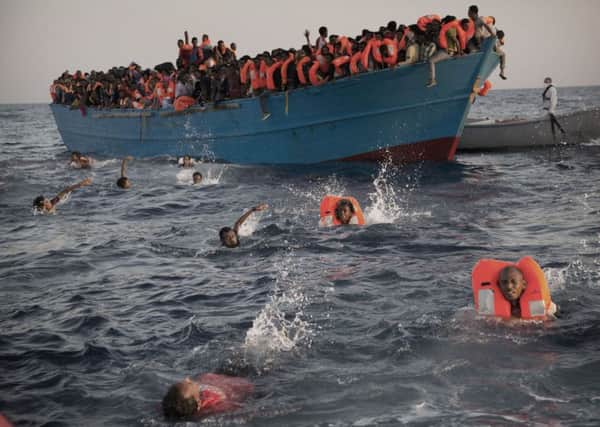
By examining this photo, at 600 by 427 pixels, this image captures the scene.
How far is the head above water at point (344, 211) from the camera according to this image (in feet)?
37.0

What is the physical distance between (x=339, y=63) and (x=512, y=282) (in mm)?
11164

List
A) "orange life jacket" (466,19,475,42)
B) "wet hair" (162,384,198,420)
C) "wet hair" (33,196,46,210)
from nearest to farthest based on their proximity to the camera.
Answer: "wet hair" (162,384,198,420), "wet hair" (33,196,46,210), "orange life jacket" (466,19,475,42)

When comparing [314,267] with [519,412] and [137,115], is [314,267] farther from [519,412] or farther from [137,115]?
[137,115]

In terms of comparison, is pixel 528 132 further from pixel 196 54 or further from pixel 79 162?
pixel 79 162

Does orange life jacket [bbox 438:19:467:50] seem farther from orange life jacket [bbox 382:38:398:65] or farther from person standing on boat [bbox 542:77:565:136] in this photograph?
person standing on boat [bbox 542:77:565:136]

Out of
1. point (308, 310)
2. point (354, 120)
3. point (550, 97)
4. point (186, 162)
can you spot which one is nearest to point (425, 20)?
point (354, 120)

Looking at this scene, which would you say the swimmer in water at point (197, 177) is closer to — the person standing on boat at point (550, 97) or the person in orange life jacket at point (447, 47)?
the person in orange life jacket at point (447, 47)

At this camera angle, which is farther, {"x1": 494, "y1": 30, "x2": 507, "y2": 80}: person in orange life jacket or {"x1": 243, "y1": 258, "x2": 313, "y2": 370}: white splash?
{"x1": 494, "y1": 30, "x2": 507, "y2": 80}: person in orange life jacket

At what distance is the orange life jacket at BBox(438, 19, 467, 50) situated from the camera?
15836 mm

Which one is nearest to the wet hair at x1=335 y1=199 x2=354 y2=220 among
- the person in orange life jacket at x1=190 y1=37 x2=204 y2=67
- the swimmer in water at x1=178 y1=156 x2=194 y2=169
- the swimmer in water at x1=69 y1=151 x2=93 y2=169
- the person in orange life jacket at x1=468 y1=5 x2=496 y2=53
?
the person in orange life jacket at x1=468 y1=5 x2=496 y2=53

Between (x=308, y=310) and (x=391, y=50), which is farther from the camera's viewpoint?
(x=391, y=50)

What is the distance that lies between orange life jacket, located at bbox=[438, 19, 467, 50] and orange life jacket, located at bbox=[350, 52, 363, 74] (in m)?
1.99

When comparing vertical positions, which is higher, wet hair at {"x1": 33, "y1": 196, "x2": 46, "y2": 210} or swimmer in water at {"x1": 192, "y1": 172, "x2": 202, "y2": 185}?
swimmer in water at {"x1": 192, "y1": 172, "x2": 202, "y2": 185}

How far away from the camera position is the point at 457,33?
16.0m
